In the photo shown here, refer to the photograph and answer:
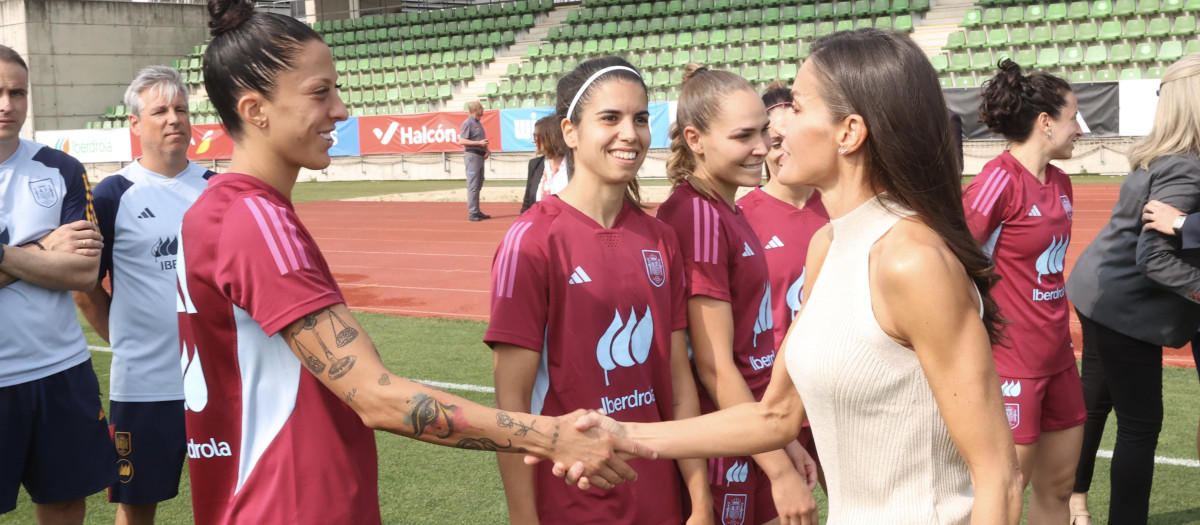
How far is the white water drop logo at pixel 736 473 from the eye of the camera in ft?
10.3

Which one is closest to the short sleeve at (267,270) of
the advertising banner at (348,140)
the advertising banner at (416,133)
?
the advertising banner at (416,133)

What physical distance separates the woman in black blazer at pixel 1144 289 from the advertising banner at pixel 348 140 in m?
24.3

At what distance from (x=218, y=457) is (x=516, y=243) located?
885mm

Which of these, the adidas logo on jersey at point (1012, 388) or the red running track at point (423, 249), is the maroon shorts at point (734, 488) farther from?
the red running track at point (423, 249)

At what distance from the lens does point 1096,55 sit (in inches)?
769

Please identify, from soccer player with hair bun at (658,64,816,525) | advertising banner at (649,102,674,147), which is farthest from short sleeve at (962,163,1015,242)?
advertising banner at (649,102,674,147)

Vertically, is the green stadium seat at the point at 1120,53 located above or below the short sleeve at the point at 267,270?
above

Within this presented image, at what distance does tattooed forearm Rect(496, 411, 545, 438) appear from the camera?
2.25 metres

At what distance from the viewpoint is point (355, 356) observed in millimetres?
2014

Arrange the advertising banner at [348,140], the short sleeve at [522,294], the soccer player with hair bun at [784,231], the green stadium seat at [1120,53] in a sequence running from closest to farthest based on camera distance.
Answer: the short sleeve at [522,294]
the soccer player with hair bun at [784,231]
the green stadium seat at [1120,53]
the advertising banner at [348,140]

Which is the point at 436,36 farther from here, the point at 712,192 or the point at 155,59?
the point at 712,192

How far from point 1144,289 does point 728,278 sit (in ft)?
6.11

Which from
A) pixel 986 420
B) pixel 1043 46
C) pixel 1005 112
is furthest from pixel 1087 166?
pixel 986 420

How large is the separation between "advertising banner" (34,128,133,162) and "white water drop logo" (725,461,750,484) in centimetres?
2848
